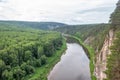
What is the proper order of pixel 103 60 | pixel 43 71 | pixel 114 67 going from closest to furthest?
pixel 114 67, pixel 103 60, pixel 43 71

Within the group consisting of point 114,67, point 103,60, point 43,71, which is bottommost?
point 43,71

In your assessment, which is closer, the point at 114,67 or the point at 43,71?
the point at 114,67

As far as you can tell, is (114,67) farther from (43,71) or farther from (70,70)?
(70,70)

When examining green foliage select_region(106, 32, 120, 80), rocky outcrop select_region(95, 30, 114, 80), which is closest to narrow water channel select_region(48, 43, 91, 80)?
rocky outcrop select_region(95, 30, 114, 80)

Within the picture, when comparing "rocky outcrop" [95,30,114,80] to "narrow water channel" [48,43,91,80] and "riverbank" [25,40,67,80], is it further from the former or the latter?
"riverbank" [25,40,67,80]

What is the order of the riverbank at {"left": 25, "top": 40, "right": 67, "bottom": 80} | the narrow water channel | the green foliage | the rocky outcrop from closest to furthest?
the green foliage, the rocky outcrop, the riverbank at {"left": 25, "top": 40, "right": 67, "bottom": 80}, the narrow water channel

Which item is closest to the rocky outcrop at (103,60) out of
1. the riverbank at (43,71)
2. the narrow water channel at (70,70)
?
the narrow water channel at (70,70)

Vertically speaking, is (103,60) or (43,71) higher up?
(103,60)

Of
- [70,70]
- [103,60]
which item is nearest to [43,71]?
[70,70]

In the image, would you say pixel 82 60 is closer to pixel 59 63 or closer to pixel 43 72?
pixel 59 63

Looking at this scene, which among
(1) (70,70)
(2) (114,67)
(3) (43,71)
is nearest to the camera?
(2) (114,67)

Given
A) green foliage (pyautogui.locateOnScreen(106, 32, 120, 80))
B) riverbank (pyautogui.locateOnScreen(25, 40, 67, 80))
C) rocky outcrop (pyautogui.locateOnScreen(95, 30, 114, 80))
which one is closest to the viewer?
green foliage (pyautogui.locateOnScreen(106, 32, 120, 80))
